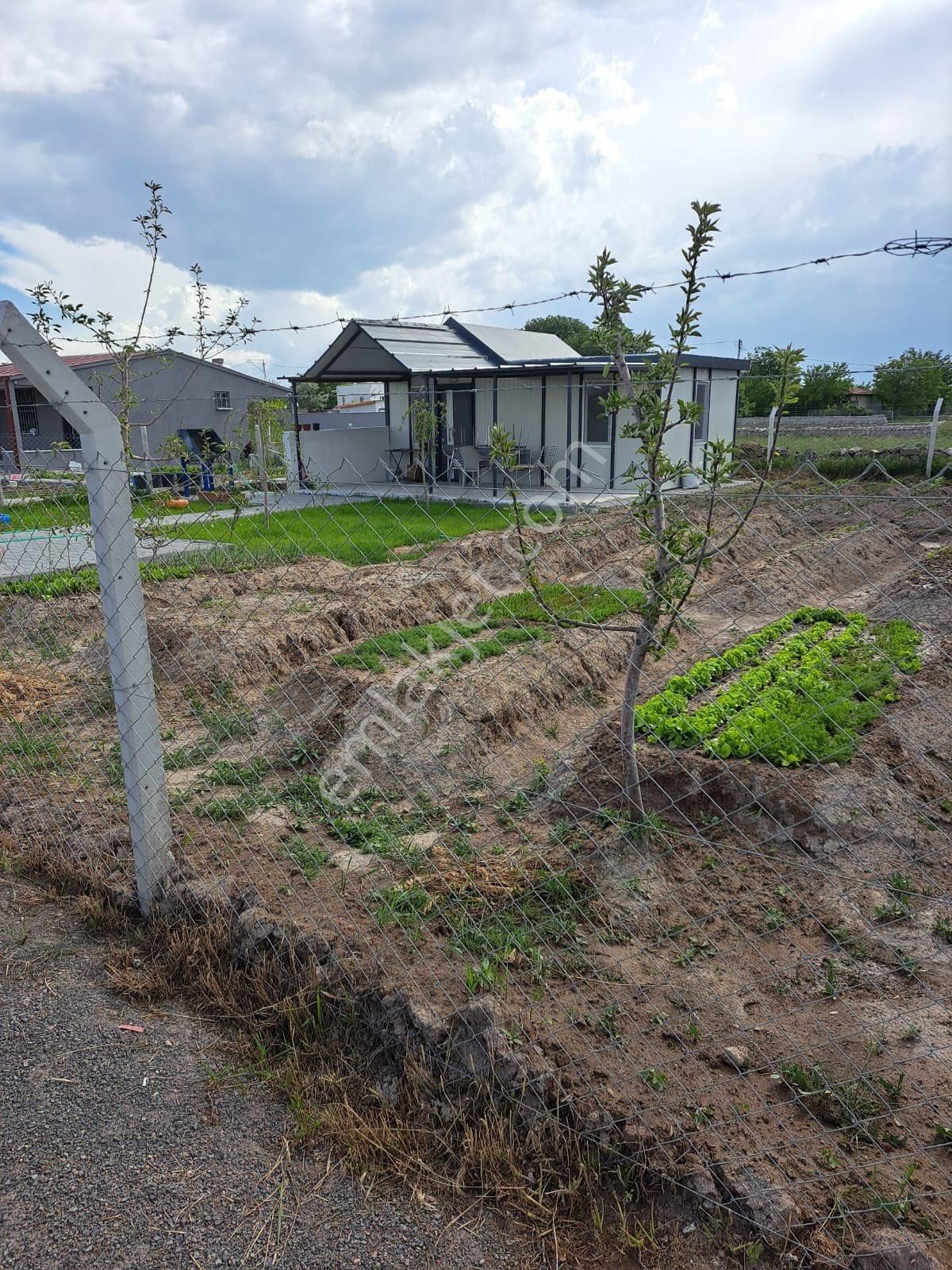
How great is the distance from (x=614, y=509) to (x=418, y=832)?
197 cm

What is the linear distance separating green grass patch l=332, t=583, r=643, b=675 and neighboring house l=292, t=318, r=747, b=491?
9288 millimetres

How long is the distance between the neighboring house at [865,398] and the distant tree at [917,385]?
0.31 meters

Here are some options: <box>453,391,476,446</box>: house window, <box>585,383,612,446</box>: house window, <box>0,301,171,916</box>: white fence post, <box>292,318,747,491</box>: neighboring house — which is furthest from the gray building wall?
<box>0,301,171,916</box>: white fence post

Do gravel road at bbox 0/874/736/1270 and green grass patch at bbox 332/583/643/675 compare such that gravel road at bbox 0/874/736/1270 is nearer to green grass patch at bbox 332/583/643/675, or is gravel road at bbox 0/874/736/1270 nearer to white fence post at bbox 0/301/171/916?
white fence post at bbox 0/301/171/916

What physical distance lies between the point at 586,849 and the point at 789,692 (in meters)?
2.43

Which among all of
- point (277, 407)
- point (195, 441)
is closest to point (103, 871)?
point (277, 407)

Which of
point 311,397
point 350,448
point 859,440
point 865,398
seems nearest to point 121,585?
point 350,448

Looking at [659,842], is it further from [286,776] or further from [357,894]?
[286,776]

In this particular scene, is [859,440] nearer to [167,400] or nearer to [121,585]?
[167,400]

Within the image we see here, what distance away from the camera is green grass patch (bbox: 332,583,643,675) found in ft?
21.4

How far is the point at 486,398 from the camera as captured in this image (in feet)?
66.3

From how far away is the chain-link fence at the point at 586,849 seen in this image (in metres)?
2.46

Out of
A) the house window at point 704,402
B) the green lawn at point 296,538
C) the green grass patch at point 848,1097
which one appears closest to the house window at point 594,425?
the house window at point 704,402

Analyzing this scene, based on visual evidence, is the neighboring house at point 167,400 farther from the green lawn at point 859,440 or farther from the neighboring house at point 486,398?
the green lawn at point 859,440
